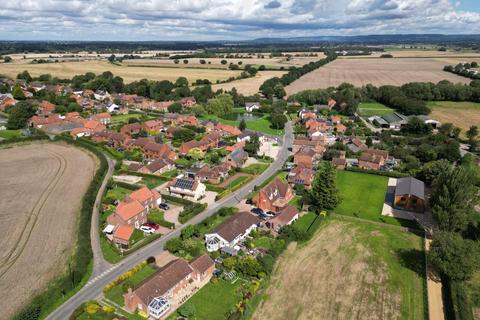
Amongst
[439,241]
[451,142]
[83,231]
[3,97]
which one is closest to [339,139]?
[451,142]

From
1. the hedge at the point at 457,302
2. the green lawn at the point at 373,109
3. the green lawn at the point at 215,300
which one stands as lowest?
the green lawn at the point at 373,109

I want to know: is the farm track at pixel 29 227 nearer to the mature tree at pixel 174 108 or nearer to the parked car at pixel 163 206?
the parked car at pixel 163 206

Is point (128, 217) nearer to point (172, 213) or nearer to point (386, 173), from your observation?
point (172, 213)

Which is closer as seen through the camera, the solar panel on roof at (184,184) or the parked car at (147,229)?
the parked car at (147,229)

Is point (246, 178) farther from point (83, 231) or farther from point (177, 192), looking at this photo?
point (83, 231)

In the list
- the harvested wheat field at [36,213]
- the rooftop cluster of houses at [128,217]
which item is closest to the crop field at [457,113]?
the rooftop cluster of houses at [128,217]

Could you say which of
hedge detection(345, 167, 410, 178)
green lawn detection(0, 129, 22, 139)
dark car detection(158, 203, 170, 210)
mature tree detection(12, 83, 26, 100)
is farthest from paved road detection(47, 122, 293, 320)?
mature tree detection(12, 83, 26, 100)
